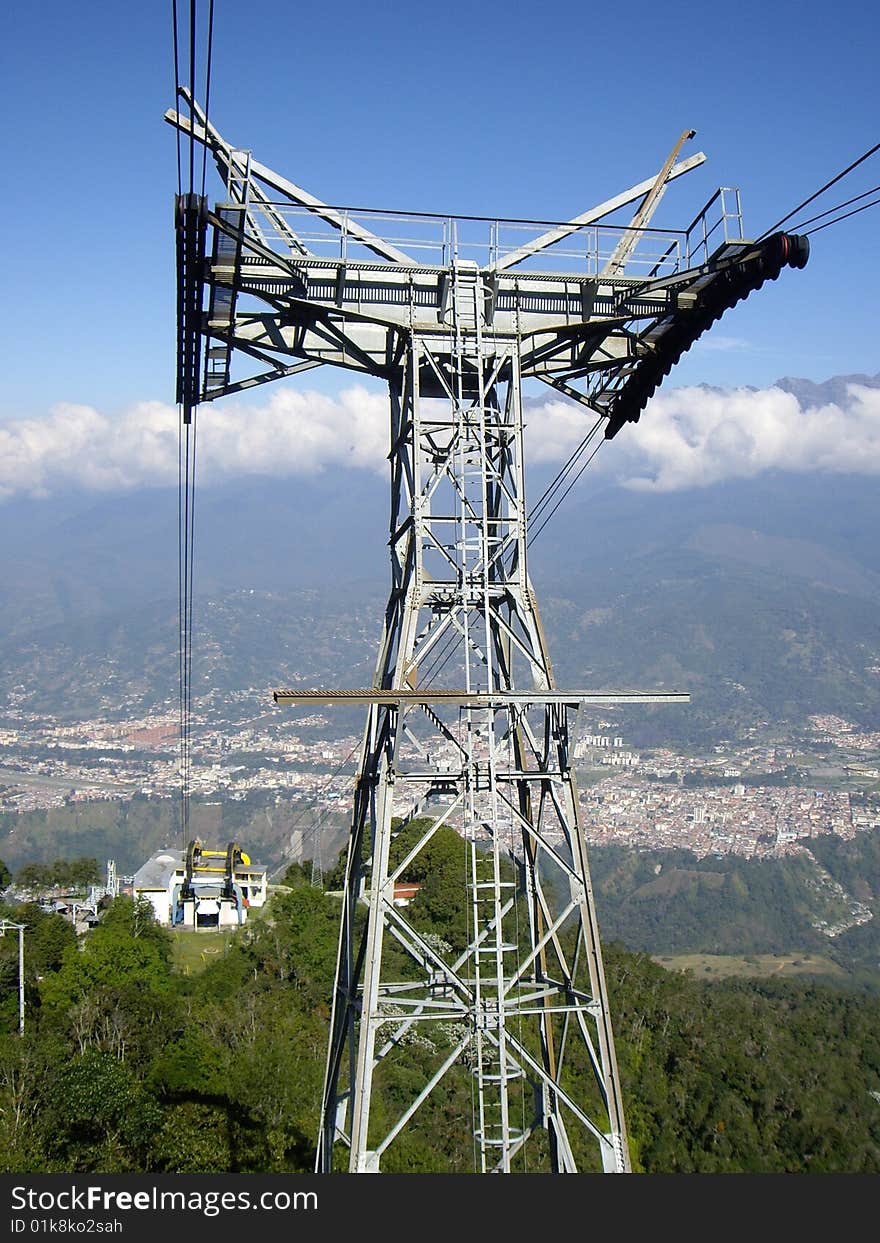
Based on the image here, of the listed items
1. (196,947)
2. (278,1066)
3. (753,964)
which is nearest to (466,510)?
(278,1066)

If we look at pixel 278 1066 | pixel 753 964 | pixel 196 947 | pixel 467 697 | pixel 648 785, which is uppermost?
pixel 467 697

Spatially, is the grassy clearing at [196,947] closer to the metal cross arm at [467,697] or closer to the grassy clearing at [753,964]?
the metal cross arm at [467,697]

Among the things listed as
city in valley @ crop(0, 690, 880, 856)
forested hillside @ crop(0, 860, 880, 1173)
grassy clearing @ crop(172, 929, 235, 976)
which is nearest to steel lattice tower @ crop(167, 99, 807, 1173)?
forested hillside @ crop(0, 860, 880, 1173)

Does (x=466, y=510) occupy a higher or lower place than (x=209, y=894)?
higher

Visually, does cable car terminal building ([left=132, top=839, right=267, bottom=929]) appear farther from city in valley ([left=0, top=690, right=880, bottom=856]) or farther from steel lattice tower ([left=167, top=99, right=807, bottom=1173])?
city in valley ([left=0, top=690, right=880, bottom=856])

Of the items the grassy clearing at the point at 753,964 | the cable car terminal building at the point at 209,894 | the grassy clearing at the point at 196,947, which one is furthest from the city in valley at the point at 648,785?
the grassy clearing at the point at 196,947

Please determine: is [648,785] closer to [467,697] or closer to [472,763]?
[472,763]
